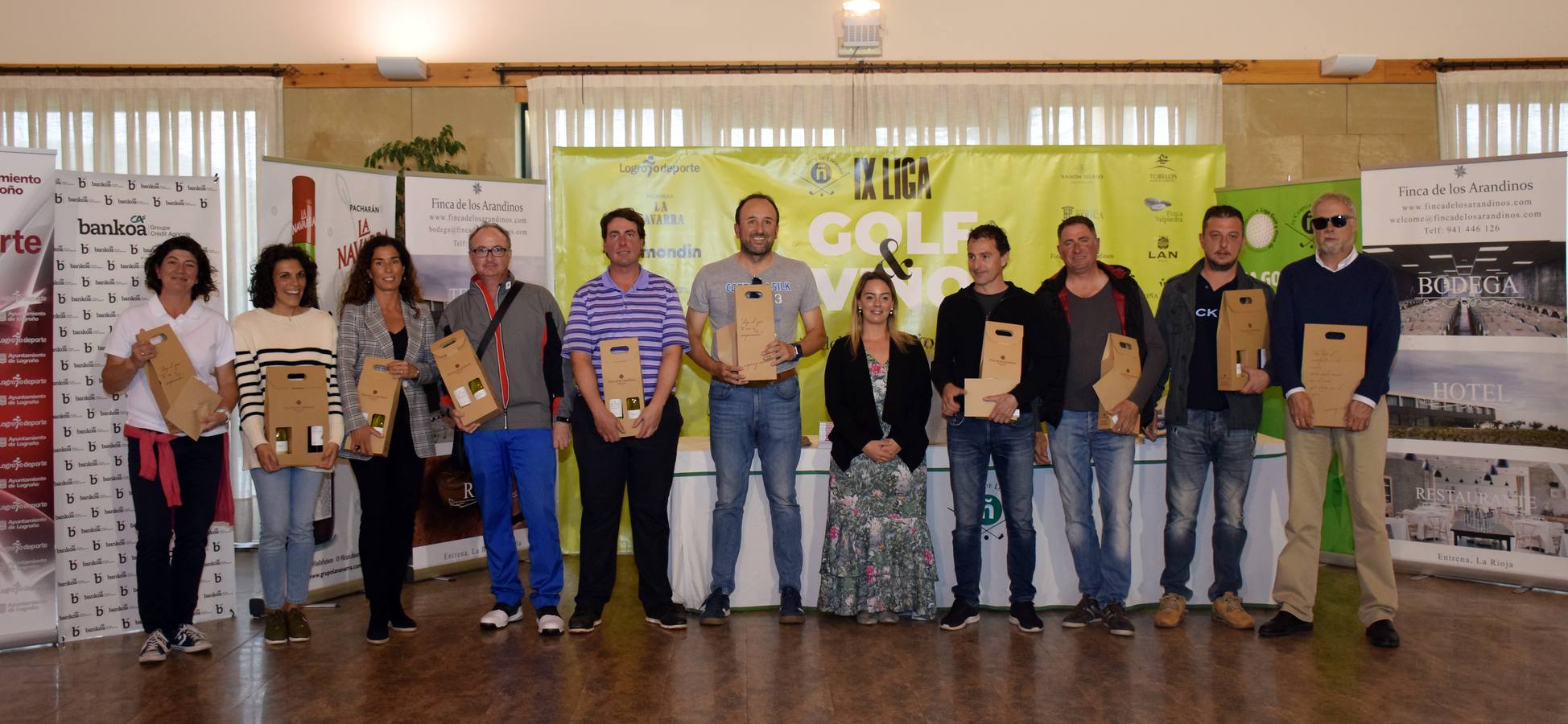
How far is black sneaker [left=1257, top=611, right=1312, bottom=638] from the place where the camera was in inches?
156

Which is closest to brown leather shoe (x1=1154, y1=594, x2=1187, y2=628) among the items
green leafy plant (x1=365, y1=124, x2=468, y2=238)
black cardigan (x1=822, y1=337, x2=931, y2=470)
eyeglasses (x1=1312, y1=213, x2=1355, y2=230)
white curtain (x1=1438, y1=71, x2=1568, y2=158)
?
black cardigan (x1=822, y1=337, x2=931, y2=470)

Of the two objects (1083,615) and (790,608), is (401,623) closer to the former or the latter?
(790,608)

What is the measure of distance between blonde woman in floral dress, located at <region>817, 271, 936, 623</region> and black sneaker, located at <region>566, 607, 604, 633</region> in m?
0.98

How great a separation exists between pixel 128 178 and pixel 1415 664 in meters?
5.44

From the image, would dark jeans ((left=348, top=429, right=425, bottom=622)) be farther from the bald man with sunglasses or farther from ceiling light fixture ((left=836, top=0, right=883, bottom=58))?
ceiling light fixture ((left=836, top=0, right=883, bottom=58))

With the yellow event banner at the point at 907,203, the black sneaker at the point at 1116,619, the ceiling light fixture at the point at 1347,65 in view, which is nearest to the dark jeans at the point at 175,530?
the yellow event banner at the point at 907,203

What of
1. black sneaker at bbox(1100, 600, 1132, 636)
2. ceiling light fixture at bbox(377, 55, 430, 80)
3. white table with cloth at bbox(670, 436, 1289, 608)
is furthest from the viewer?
ceiling light fixture at bbox(377, 55, 430, 80)

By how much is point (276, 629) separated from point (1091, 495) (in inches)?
132

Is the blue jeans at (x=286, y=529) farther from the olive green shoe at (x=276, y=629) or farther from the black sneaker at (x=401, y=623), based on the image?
the black sneaker at (x=401, y=623)

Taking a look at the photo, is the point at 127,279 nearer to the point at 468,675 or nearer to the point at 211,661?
the point at 211,661

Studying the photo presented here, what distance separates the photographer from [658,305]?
406 cm

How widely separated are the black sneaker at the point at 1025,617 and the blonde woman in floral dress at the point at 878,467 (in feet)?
1.09

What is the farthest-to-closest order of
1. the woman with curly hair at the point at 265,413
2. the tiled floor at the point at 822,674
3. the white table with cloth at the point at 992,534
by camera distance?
the white table with cloth at the point at 992,534
the woman with curly hair at the point at 265,413
the tiled floor at the point at 822,674

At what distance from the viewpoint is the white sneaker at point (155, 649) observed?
377cm
